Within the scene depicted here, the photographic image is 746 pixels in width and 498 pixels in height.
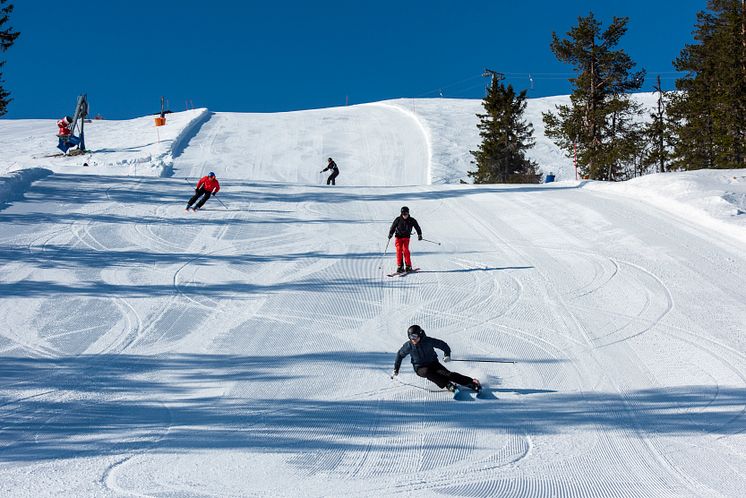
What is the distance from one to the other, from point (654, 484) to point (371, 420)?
2972mm

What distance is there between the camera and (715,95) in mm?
29109

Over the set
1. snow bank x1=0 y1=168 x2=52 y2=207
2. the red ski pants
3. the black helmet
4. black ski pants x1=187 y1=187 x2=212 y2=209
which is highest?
snow bank x1=0 y1=168 x2=52 y2=207

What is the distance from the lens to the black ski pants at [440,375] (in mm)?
8023

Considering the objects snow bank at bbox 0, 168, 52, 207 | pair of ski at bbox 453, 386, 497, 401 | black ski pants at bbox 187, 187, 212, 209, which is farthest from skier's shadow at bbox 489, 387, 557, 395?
snow bank at bbox 0, 168, 52, 207

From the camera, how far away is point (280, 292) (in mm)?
12062

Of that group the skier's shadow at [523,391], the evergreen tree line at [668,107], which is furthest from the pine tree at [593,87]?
the skier's shadow at [523,391]

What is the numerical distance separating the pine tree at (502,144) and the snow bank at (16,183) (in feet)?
73.4

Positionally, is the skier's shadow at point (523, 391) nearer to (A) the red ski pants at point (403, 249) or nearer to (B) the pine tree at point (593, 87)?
(A) the red ski pants at point (403, 249)

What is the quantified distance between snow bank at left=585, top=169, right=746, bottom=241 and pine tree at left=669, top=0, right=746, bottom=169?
28.4 feet

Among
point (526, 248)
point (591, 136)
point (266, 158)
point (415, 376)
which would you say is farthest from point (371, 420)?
point (266, 158)

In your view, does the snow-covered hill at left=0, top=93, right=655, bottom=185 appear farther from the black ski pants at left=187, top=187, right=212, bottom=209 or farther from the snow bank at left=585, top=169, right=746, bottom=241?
the snow bank at left=585, top=169, right=746, bottom=241

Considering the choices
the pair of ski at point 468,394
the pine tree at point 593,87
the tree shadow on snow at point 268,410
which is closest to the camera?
the tree shadow on snow at point 268,410

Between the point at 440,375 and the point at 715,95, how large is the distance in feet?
88.4

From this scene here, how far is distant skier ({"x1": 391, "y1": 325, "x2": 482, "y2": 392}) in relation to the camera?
8039mm
